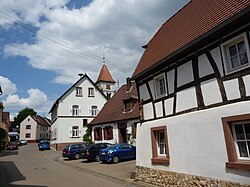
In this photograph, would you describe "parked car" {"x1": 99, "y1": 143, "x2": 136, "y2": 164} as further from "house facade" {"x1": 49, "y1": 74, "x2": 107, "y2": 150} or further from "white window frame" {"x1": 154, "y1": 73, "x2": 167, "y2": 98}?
"house facade" {"x1": 49, "y1": 74, "x2": 107, "y2": 150}

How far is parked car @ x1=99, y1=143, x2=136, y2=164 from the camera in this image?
18625 millimetres

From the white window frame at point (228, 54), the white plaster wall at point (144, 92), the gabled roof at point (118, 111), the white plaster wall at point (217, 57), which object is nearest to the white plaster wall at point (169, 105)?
the white plaster wall at point (144, 92)

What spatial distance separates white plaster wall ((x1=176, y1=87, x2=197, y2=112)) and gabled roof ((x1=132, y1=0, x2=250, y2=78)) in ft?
5.50

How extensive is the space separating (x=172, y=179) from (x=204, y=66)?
468 cm

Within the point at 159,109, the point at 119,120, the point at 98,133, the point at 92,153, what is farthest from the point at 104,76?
the point at 159,109

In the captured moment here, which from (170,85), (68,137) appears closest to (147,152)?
(170,85)

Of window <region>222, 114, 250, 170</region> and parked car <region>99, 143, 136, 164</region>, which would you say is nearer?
window <region>222, 114, 250, 170</region>

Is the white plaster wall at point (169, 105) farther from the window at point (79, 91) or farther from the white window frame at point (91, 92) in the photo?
the white window frame at point (91, 92)

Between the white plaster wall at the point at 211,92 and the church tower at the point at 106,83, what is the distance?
158ft

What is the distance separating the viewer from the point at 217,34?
8133 mm

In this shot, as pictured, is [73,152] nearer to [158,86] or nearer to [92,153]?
[92,153]

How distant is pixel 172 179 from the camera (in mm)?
9836

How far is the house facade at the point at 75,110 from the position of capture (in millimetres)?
38469

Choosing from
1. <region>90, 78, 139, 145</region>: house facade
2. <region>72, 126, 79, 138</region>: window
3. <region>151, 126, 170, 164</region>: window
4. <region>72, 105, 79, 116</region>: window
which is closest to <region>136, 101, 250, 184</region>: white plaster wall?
<region>151, 126, 170, 164</region>: window
